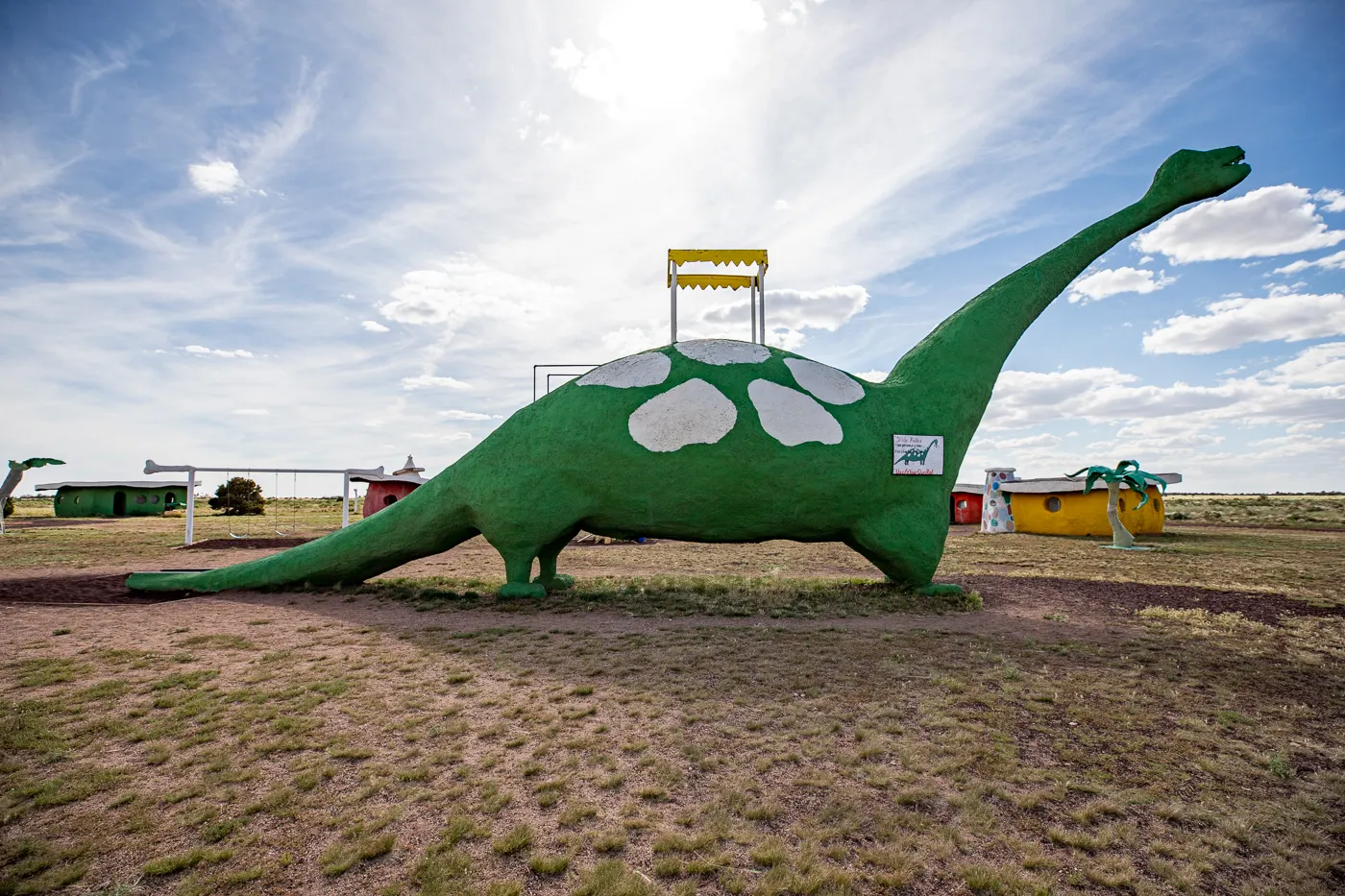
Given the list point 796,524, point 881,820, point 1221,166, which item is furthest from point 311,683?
point 1221,166

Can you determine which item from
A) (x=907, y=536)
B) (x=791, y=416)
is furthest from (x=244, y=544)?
(x=907, y=536)

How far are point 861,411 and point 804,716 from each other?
13.9 feet

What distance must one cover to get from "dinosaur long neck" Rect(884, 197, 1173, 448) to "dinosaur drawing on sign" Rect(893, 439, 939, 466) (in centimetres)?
47

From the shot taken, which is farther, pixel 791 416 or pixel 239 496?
pixel 239 496

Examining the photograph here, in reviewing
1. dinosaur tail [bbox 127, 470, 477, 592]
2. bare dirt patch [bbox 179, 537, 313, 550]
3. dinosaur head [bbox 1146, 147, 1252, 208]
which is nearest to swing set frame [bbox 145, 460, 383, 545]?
bare dirt patch [bbox 179, 537, 313, 550]

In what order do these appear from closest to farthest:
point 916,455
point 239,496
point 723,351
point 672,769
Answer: point 672,769 → point 916,455 → point 723,351 → point 239,496

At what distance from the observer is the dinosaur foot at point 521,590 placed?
7441 mm

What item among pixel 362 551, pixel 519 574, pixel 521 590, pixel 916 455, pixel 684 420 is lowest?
pixel 521 590

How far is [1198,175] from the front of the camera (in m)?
7.49

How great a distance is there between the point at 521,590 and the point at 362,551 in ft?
6.66

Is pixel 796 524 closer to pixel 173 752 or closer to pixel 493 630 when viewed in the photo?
pixel 493 630

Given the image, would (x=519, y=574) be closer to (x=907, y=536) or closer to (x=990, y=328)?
(x=907, y=536)

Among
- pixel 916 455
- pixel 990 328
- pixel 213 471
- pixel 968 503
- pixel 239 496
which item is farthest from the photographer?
pixel 239 496

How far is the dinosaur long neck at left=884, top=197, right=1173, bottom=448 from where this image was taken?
7625 mm
